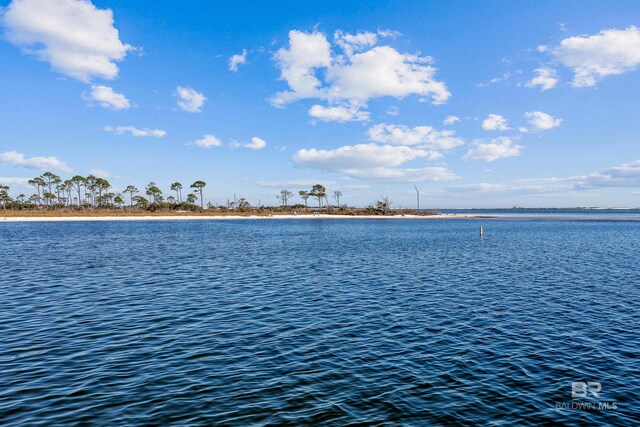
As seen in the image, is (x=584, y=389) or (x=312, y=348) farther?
(x=312, y=348)

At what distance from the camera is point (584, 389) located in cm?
1280

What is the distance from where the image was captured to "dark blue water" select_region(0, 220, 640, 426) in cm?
1124

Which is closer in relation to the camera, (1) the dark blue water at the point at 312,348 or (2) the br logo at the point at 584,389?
(1) the dark blue water at the point at 312,348

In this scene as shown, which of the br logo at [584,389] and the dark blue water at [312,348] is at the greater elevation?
the dark blue water at [312,348]

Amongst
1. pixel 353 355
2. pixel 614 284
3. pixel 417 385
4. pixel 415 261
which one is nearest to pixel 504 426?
pixel 417 385

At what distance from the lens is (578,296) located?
26391 millimetres

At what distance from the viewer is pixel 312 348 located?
1625cm

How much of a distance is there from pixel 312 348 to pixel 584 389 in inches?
394

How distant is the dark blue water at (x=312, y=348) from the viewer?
1124 cm

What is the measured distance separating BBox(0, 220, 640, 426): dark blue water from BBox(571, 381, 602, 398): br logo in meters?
0.23

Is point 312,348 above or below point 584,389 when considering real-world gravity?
above

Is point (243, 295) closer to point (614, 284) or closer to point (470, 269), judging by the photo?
point (470, 269)

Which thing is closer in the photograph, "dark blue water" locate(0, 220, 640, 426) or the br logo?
"dark blue water" locate(0, 220, 640, 426)

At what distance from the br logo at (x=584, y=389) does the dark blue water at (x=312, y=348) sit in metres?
0.23
